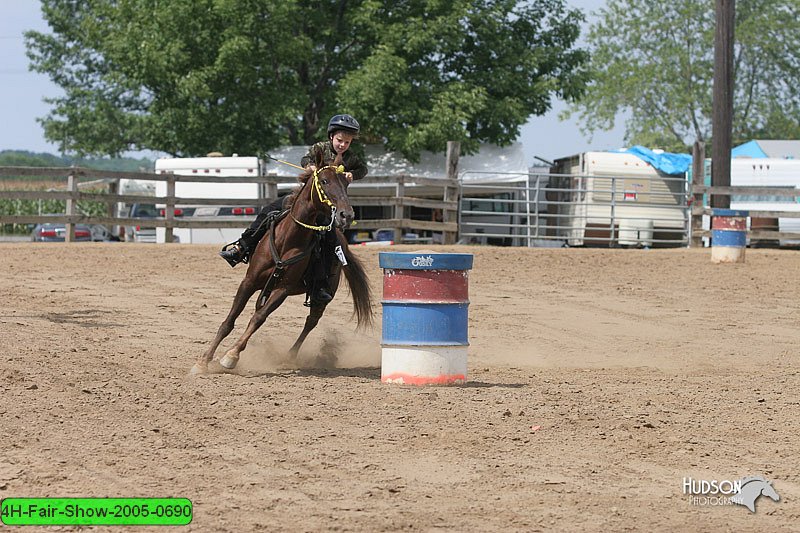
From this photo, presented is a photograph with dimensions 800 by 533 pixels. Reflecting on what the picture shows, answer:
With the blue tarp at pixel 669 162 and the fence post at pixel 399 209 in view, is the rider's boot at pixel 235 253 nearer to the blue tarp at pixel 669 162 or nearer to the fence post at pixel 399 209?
the fence post at pixel 399 209

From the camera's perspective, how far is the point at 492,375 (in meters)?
10.5

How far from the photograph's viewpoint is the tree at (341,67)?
1230 inches

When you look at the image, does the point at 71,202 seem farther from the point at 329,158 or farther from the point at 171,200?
the point at 329,158

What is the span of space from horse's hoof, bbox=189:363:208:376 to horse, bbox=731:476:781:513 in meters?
5.03

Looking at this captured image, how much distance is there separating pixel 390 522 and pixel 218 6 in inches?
1064

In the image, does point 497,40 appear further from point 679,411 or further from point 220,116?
point 679,411

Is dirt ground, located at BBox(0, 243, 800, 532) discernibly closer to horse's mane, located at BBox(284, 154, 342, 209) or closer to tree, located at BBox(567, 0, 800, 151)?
horse's mane, located at BBox(284, 154, 342, 209)

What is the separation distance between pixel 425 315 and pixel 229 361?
1.96 meters

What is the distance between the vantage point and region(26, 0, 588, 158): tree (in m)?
31.2

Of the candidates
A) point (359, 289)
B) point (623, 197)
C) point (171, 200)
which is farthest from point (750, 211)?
point (359, 289)

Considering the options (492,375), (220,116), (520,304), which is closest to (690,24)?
(220,116)

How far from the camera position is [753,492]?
6152 millimetres

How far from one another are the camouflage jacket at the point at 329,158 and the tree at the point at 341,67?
2058 centimetres

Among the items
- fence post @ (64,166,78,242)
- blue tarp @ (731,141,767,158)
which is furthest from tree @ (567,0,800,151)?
fence post @ (64,166,78,242)
